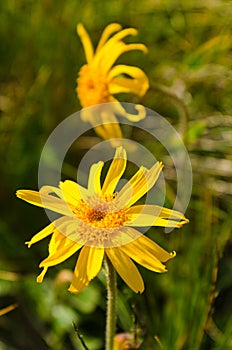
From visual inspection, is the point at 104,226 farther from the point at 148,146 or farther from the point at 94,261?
the point at 148,146

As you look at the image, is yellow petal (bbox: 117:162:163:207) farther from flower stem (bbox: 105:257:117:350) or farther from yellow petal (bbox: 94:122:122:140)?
yellow petal (bbox: 94:122:122:140)

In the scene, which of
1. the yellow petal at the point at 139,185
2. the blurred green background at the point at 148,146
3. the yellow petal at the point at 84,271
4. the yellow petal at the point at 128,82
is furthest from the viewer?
the yellow petal at the point at 128,82

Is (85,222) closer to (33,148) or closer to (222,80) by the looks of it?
(33,148)

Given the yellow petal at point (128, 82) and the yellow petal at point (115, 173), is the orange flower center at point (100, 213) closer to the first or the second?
the yellow petal at point (115, 173)

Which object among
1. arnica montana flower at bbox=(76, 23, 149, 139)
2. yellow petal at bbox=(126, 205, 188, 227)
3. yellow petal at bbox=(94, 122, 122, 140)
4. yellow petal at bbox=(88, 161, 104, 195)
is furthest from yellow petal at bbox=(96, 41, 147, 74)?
yellow petal at bbox=(126, 205, 188, 227)

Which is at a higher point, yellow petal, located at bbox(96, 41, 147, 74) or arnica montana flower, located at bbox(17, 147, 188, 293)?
yellow petal, located at bbox(96, 41, 147, 74)

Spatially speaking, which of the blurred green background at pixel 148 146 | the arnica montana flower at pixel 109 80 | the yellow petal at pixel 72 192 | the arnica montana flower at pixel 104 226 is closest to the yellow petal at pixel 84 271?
the arnica montana flower at pixel 104 226

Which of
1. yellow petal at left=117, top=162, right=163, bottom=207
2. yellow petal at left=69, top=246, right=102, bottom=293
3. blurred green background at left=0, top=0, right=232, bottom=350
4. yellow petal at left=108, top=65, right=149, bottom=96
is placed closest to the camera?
yellow petal at left=69, top=246, right=102, bottom=293
